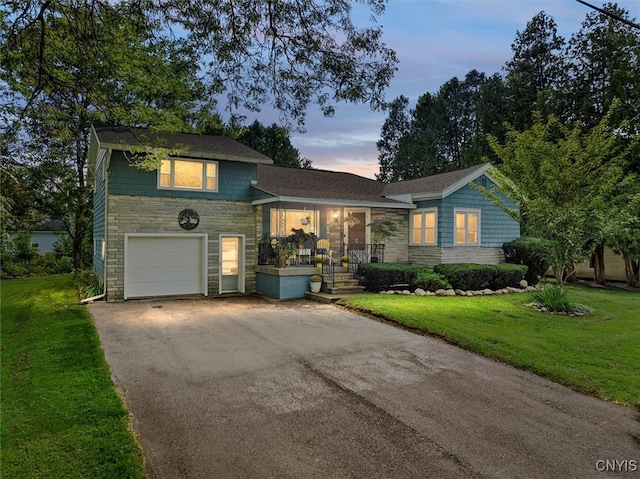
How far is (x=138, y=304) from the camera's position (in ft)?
37.7

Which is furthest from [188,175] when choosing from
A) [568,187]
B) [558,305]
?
[558,305]

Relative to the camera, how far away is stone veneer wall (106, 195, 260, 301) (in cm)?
1191

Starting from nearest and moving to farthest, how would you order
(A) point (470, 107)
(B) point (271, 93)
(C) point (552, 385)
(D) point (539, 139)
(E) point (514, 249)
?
(C) point (552, 385) → (B) point (271, 93) → (D) point (539, 139) → (E) point (514, 249) → (A) point (470, 107)

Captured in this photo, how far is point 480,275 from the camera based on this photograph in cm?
1337

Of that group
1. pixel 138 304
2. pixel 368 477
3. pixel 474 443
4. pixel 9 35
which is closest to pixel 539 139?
pixel 474 443

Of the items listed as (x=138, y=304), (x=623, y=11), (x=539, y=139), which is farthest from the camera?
(x=623, y=11)

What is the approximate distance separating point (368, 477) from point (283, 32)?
18.3ft

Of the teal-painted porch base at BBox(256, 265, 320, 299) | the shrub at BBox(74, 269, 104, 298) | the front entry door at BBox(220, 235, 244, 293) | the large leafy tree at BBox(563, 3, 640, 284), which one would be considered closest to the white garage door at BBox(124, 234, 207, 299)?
the front entry door at BBox(220, 235, 244, 293)

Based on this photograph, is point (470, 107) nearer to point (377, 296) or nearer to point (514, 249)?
point (514, 249)

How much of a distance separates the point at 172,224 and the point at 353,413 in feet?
33.2

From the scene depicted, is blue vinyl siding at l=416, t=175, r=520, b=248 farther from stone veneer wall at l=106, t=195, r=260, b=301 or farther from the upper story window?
the upper story window

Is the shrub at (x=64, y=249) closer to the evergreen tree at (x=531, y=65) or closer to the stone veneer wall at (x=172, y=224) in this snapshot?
the stone veneer wall at (x=172, y=224)

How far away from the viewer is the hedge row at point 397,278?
12844 mm

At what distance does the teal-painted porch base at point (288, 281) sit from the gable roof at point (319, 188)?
227cm
